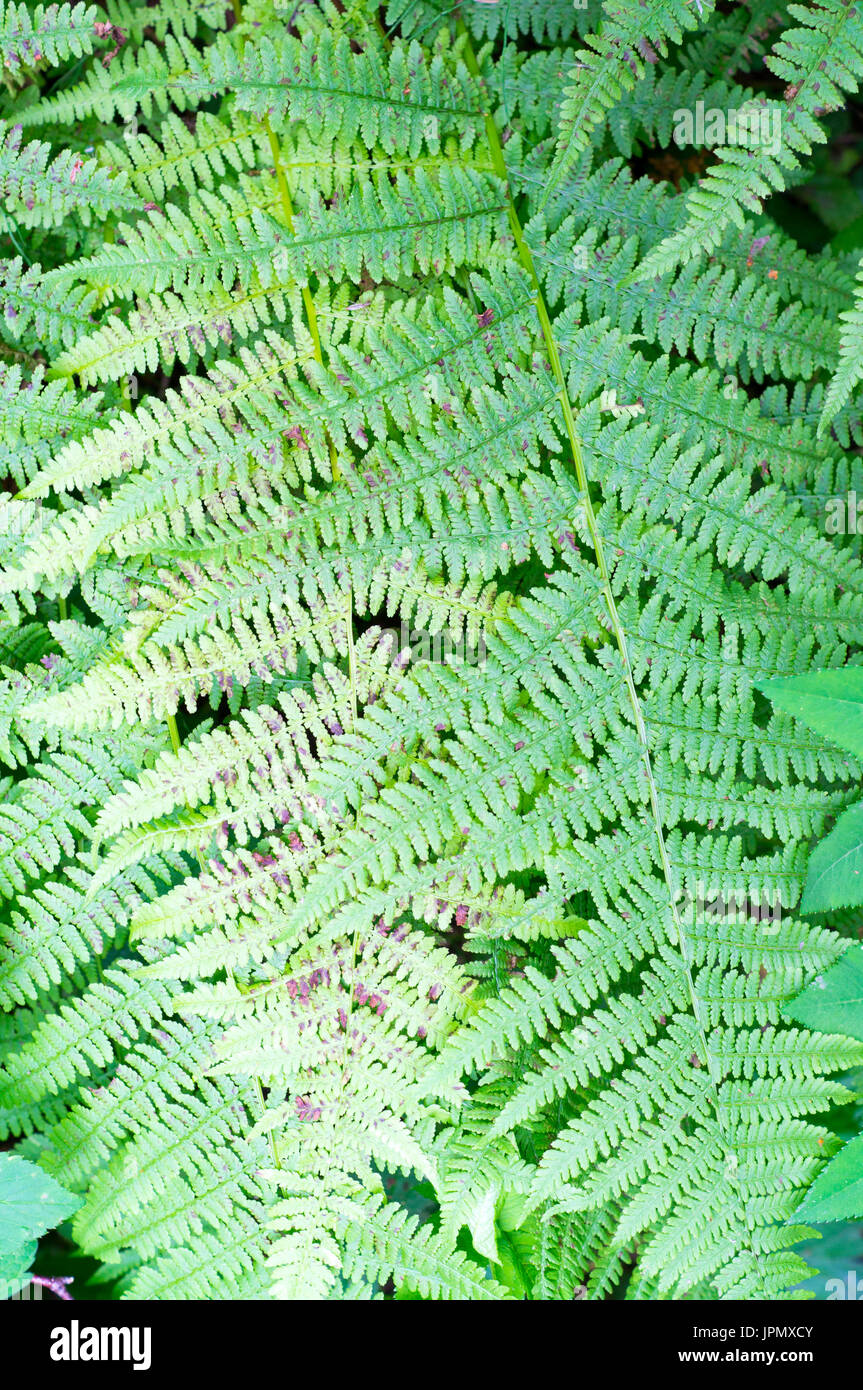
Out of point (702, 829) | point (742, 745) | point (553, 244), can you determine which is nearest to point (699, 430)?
point (553, 244)

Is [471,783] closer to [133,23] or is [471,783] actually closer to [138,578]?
[138,578]

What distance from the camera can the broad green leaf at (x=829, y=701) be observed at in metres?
2.05

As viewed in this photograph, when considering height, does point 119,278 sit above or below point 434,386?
above

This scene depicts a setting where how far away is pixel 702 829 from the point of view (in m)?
2.44

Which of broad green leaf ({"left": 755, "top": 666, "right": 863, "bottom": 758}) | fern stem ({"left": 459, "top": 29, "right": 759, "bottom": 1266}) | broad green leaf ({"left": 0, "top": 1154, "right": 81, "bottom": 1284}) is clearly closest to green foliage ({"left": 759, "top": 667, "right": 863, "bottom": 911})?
broad green leaf ({"left": 755, "top": 666, "right": 863, "bottom": 758})

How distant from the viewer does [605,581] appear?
2197mm

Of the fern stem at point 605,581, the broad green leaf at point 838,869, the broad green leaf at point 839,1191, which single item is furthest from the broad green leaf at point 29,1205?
the broad green leaf at point 838,869

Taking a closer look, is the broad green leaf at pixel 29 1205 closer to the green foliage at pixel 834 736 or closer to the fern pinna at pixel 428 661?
the fern pinna at pixel 428 661

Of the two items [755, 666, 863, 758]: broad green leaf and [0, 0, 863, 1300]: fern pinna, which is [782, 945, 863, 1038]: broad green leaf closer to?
[0, 0, 863, 1300]: fern pinna

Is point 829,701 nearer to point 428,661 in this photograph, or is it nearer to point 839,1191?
point 428,661

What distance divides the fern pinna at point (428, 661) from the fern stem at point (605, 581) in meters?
0.01

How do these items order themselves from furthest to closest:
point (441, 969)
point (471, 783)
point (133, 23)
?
point (133, 23)
point (441, 969)
point (471, 783)

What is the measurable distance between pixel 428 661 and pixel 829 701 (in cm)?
89
